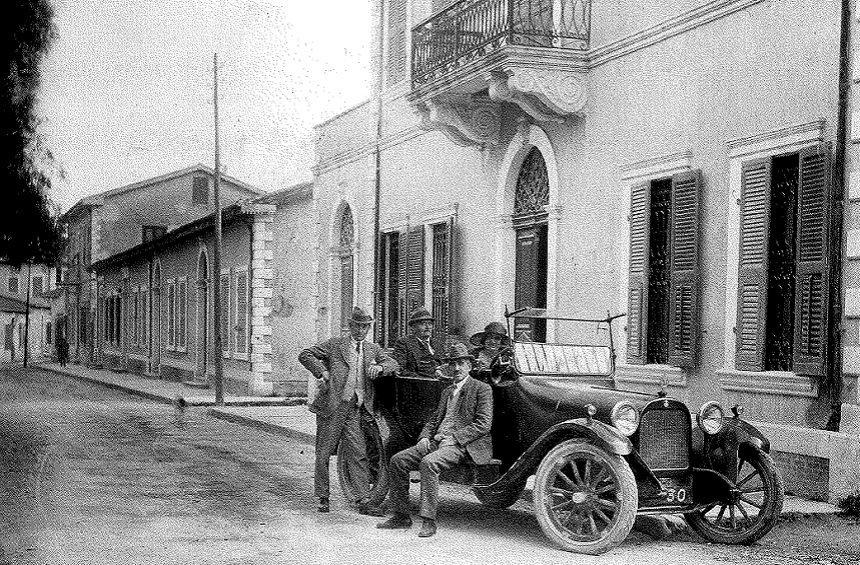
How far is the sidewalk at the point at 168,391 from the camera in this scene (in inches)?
999

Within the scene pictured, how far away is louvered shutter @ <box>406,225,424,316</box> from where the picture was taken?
18.9m

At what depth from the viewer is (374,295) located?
20719 mm

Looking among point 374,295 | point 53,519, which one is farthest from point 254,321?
point 53,519

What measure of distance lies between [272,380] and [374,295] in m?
8.11

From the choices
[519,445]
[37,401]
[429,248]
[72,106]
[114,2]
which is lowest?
[37,401]

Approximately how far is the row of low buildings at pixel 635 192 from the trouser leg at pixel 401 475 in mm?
3496

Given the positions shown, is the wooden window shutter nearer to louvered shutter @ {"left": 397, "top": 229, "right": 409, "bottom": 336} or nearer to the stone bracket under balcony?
louvered shutter @ {"left": 397, "top": 229, "right": 409, "bottom": 336}

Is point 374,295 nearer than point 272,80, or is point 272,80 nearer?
point 272,80

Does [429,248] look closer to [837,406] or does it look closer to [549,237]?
[549,237]

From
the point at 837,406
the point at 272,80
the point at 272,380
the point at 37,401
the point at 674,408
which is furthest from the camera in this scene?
the point at 272,380

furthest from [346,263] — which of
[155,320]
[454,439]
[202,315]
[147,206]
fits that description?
[147,206]

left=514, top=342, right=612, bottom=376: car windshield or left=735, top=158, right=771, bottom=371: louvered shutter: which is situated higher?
left=735, top=158, right=771, bottom=371: louvered shutter

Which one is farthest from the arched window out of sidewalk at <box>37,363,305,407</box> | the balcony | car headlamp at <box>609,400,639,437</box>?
car headlamp at <box>609,400,639,437</box>

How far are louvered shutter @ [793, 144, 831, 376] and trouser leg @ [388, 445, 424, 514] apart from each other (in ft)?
11.7
